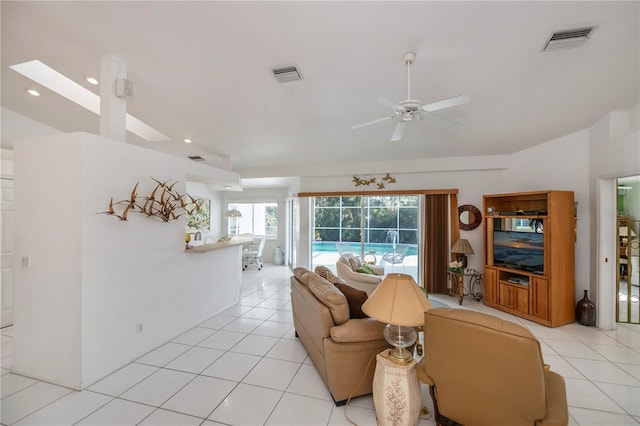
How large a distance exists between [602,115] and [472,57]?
94.9 inches

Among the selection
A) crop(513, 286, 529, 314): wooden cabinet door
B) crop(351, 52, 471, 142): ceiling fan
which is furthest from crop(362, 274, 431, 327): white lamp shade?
crop(513, 286, 529, 314): wooden cabinet door

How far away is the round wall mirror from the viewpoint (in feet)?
17.0

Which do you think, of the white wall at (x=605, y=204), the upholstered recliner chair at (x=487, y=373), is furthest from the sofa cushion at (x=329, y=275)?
the white wall at (x=605, y=204)

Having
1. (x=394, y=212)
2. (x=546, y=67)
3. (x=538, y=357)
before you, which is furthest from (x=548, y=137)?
(x=538, y=357)

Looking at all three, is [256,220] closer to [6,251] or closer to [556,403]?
[6,251]

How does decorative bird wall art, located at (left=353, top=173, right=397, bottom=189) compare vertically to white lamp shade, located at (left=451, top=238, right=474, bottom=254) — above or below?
above

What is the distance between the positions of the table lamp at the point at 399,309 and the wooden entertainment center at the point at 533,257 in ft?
10.2

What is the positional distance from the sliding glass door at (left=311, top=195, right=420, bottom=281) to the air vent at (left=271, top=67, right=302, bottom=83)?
3.48m

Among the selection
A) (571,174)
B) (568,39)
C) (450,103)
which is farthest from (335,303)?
(571,174)

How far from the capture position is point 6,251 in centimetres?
360

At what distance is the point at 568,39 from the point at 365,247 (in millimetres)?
4666

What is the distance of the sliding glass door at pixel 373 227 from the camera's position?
5957 millimetres

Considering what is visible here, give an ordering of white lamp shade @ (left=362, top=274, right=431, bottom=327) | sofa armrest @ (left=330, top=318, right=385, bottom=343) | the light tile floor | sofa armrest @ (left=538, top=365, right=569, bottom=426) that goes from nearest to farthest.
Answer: sofa armrest @ (left=538, top=365, right=569, bottom=426)
white lamp shade @ (left=362, top=274, right=431, bottom=327)
the light tile floor
sofa armrest @ (left=330, top=318, right=385, bottom=343)

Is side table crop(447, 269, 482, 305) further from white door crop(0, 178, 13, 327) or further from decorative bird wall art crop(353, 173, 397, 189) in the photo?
white door crop(0, 178, 13, 327)
